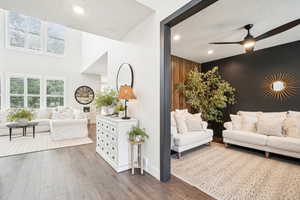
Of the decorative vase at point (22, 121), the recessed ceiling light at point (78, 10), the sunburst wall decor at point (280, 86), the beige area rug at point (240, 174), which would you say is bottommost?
the beige area rug at point (240, 174)

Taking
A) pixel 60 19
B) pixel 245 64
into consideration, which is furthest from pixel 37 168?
pixel 245 64

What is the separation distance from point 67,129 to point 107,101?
2.45 metres

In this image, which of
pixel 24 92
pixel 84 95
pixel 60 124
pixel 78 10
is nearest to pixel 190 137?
pixel 78 10

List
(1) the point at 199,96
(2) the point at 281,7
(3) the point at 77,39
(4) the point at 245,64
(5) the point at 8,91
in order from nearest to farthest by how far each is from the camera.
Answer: (2) the point at 281,7 < (4) the point at 245,64 < (1) the point at 199,96 < (5) the point at 8,91 < (3) the point at 77,39

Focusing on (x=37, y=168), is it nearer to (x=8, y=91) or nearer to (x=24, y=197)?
(x=24, y=197)

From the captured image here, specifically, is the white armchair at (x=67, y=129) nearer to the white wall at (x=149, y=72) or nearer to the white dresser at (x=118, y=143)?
the white dresser at (x=118, y=143)

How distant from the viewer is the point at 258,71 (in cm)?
397

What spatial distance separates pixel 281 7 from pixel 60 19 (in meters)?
3.70

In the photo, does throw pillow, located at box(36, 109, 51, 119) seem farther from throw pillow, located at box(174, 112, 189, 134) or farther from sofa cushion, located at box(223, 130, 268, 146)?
sofa cushion, located at box(223, 130, 268, 146)

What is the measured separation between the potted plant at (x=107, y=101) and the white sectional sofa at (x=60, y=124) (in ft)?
6.78

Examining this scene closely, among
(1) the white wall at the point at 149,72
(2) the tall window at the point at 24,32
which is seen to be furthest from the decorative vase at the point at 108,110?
(2) the tall window at the point at 24,32

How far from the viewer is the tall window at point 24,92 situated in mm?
5809

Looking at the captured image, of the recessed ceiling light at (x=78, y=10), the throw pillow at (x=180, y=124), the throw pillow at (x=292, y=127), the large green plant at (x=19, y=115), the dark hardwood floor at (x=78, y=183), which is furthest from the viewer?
the large green plant at (x=19, y=115)

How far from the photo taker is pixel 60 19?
2.50m
